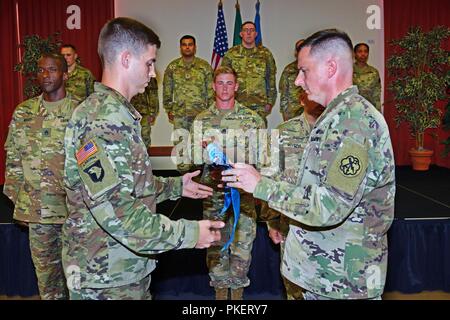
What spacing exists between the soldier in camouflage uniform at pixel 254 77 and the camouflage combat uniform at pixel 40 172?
10.1 feet

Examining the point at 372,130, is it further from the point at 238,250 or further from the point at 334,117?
the point at 238,250

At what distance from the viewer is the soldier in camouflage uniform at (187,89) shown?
5.59m

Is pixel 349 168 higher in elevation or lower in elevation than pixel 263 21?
lower

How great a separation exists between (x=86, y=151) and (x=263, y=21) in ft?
20.4

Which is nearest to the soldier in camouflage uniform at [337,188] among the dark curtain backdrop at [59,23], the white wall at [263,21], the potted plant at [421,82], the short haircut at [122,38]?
the short haircut at [122,38]

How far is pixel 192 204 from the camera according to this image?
4324 millimetres

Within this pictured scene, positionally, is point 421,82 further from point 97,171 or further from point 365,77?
point 97,171

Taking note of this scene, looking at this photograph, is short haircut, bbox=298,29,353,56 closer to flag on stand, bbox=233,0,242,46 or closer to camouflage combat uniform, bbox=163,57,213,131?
camouflage combat uniform, bbox=163,57,213,131

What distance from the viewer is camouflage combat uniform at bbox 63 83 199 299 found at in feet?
4.59

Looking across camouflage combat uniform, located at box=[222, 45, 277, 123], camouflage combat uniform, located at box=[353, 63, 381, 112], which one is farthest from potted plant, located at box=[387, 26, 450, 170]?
camouflage combat uniform, located at box=[222, 45, 277, 123]

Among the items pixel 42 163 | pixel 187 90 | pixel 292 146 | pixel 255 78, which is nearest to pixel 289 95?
pixel 255 78

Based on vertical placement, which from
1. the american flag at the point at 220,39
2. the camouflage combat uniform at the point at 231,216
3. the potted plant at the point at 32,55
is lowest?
the camouflage combat uniform at the point at 231,216

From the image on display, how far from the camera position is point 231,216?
10.8 ft

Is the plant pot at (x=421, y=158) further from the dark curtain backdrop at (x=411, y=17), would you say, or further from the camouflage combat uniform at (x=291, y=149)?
the camouflage combat uniform at (x=291, y=149)
